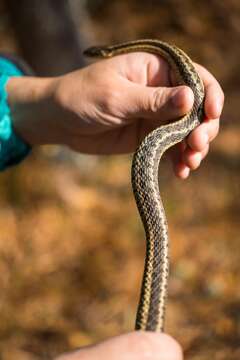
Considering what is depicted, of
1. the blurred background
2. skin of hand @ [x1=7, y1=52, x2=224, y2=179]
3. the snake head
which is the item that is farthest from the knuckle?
the blurred background

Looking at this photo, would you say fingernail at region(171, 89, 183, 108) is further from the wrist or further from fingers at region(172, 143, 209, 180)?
the wrist

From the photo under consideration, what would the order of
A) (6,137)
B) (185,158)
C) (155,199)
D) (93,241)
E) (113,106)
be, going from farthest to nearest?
(93,241) < (6,137) < (113,106) < (185,158) < (155,199)

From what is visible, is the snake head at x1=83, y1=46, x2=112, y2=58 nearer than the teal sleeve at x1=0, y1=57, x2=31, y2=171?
No

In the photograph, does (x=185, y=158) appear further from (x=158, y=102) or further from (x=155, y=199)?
(x=155, y=199)

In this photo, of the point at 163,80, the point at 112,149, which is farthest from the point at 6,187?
the point at 163,80

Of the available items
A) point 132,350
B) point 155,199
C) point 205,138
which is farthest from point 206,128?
point 132,350
